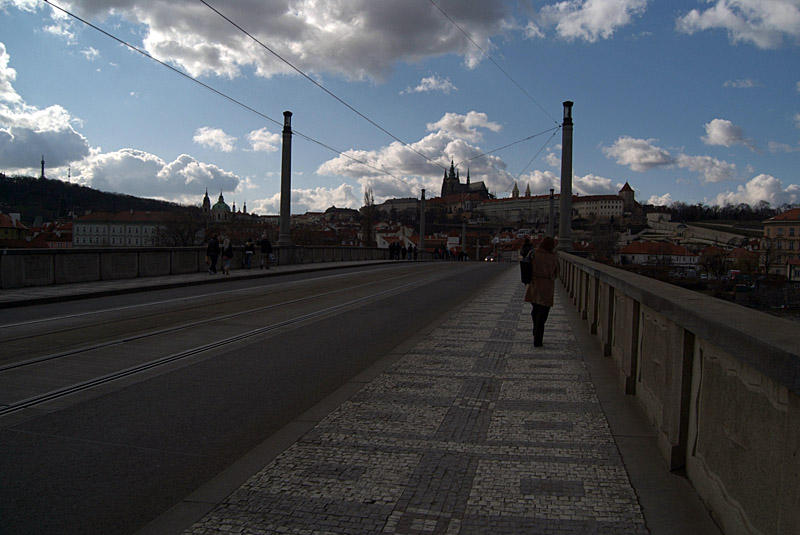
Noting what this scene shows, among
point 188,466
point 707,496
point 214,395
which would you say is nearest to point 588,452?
point 707,496

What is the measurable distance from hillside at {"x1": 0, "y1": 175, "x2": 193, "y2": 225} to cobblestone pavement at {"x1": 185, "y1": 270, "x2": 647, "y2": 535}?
52357mm

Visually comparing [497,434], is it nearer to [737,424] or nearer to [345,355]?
[737,424]

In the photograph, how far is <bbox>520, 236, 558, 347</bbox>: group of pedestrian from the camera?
354 inches

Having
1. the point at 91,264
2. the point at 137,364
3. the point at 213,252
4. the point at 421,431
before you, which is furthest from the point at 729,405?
the point at 213,252

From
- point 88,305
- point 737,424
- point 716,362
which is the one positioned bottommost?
point 88,305

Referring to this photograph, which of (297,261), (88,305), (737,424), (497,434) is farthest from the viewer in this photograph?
(297,261)

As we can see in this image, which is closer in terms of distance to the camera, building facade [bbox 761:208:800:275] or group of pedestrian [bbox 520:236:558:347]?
group of pedestrian [bbox 520:236:558:347]

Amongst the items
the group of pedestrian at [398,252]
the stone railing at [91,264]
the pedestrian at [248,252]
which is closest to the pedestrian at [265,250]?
the pedestrian at [248,252]

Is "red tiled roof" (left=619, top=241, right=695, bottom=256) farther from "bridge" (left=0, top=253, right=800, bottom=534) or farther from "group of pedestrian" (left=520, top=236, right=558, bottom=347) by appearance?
"bridge" (left=0, top=253, right=800, bottom=534)

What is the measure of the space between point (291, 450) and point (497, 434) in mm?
1619

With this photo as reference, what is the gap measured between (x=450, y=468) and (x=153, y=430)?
2527 millimetres

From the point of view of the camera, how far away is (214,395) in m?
6.18

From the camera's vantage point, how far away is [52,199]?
64.1 metres

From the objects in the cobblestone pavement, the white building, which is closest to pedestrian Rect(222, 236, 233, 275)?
the cobblestone pavement
